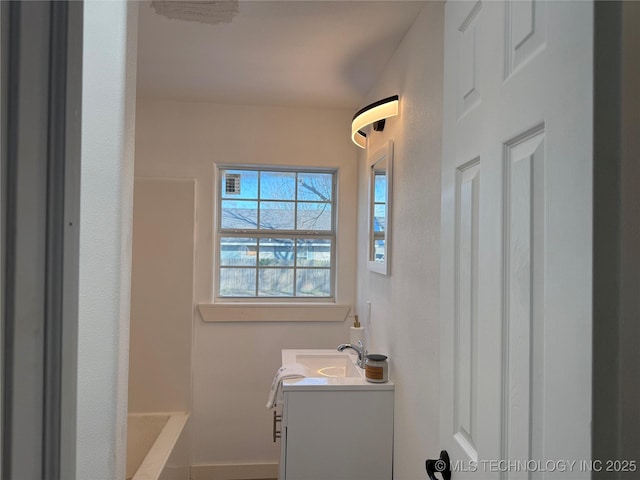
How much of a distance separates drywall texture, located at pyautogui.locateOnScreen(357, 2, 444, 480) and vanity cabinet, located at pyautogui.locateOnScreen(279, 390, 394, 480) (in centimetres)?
8

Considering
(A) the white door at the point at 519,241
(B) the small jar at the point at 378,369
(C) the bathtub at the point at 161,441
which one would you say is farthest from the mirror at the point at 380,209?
(C) the bathtub at the point at 161,441

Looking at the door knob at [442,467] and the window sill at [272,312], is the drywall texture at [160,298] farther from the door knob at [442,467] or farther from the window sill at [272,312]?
the door knob at [442,467]

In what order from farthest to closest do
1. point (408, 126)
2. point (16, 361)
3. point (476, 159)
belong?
point (408, 126)
point (476, 159)
point (16, 361)

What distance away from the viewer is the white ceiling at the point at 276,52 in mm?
1700

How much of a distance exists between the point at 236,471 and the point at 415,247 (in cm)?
210

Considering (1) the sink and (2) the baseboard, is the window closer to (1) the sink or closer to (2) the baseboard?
(1) the sink

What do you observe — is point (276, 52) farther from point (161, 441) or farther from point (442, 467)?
point (161, 441)

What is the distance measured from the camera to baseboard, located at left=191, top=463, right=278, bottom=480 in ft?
8.97

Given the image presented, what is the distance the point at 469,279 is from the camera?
33.1 inches

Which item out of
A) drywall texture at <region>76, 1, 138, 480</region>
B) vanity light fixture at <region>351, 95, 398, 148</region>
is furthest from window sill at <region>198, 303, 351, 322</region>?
drywall texture at <region>76, 1, 138, 480</region>

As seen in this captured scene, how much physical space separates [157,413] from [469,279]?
101 inches

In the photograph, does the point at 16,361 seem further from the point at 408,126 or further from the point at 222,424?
the point at 222,424

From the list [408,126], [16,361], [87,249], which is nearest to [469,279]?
[16,361]

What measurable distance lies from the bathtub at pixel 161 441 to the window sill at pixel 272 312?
0.68m
